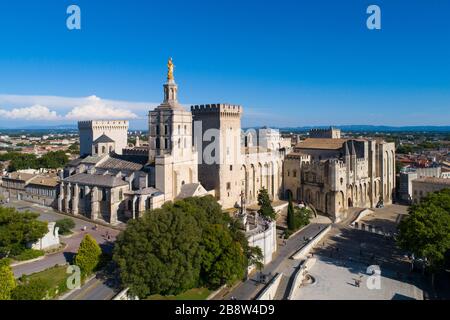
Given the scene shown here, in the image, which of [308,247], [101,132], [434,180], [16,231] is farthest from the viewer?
[434,180]

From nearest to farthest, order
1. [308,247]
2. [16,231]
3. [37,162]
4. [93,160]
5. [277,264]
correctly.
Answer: [16,231] < [277,264] < [308,247] < [93,160] < [37,162]

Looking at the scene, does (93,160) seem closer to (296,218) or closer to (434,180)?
(296,218)

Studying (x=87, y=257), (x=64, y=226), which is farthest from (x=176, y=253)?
(x=64, y=226)

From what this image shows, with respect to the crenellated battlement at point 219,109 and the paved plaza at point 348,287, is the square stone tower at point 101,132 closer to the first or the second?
the crenellated battlement at point 219,109

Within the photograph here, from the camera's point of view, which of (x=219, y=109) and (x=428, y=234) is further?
(x=219, y=109)

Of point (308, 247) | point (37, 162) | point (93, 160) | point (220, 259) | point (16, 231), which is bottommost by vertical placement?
point (308, 247)

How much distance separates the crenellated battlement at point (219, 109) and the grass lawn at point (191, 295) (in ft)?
99.1

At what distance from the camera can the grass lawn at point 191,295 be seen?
105 ft

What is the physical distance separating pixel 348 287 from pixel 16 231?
33.3 m

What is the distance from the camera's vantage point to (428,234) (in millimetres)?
38000

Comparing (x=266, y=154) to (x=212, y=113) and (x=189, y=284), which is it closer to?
(x=212, y=113)

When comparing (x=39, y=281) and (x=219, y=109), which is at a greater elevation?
(x=219, y=109)

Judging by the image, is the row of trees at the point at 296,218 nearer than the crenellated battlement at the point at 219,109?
Yes

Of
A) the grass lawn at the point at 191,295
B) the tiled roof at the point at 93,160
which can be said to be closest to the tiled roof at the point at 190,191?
the tiled roof at the point at 93,160
